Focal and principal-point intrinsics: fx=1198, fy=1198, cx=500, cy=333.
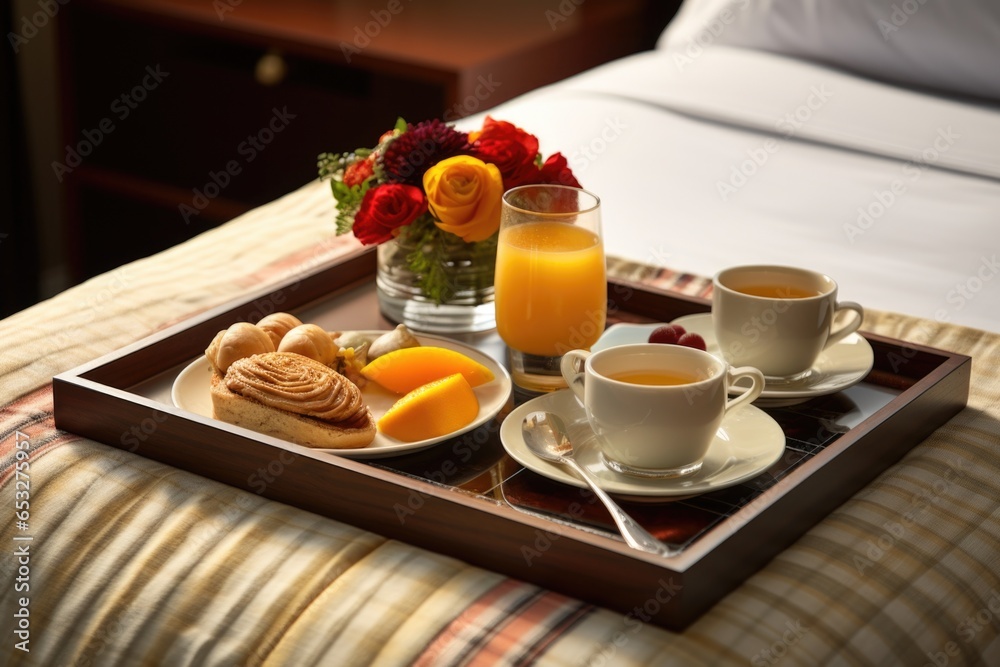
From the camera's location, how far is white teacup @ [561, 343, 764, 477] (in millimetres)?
867

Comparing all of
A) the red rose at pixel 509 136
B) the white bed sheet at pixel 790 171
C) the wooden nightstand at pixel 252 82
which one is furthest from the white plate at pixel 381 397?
the wooden nightstand at pixel 252 82

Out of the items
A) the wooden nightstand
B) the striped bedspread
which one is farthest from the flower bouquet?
the wooden nightstand

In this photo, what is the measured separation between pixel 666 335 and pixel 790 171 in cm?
68

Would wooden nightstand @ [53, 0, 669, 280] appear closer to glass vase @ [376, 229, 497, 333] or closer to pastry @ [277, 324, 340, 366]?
glass vase @ [376, 229, 497, 333]

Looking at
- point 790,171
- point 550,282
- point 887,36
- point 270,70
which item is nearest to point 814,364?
point 550,282

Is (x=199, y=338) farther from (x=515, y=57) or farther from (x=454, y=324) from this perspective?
(x=515, y=57)

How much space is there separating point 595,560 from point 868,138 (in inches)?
45.5

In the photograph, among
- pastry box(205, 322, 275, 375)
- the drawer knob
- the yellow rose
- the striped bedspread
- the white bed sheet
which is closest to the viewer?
the striped bedspread

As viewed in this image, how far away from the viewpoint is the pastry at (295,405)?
3.04 ft

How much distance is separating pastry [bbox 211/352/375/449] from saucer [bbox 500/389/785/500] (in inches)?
4.7

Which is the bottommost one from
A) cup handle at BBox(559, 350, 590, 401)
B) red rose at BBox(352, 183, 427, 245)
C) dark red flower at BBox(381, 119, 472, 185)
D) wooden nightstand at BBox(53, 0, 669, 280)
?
wooden nightstand at BBox(53, 0, 669, 280)

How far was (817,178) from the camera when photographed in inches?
64.7

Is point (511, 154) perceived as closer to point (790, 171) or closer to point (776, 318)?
point (776, 318)

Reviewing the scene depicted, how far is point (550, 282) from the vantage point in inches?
43.0
